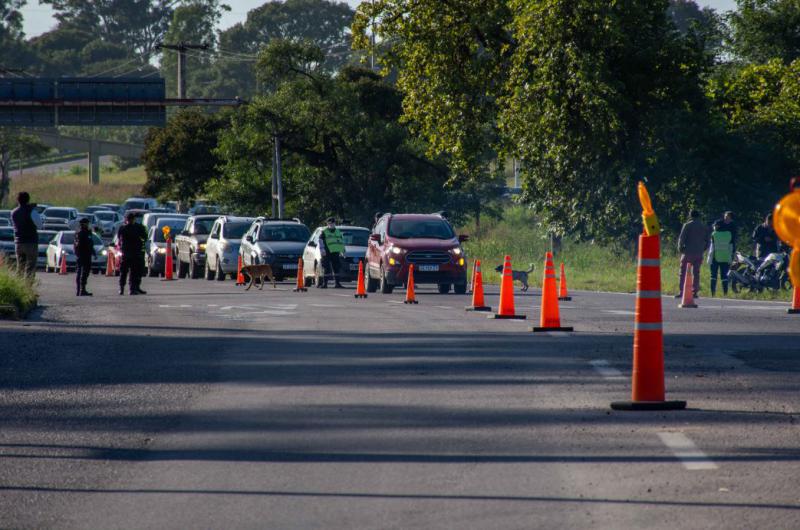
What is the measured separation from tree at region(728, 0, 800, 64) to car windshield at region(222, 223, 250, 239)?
18637 mm

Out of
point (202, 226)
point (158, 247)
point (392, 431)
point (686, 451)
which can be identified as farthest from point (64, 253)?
point (686, 451)

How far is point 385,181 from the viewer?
5800cm

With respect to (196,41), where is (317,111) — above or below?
below

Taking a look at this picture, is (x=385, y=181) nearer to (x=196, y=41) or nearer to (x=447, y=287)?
(x=447, y=287)

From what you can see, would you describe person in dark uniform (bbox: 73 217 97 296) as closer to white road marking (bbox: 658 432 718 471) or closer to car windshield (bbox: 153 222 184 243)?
car windshield (bbox: 153 222 184 243)

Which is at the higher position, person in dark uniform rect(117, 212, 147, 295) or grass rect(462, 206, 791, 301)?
person in dark uniform rect(117, 212, 147, 295)

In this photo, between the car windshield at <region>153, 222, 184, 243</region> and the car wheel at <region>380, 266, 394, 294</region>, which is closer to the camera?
the car wheel at <region>380, 266, 394, 294</region>

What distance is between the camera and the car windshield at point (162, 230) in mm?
46156

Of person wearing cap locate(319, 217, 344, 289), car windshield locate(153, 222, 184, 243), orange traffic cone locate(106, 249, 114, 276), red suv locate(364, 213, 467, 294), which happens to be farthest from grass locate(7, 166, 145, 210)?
red suv locate(364, 213, 467, 294)

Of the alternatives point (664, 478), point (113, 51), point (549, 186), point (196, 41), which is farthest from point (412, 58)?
point (113, 51)

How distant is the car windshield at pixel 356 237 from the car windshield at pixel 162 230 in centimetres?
1052

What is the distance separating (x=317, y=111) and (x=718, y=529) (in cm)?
5162

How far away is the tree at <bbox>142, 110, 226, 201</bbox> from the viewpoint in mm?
69688

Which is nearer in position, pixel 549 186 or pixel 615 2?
pixel 615 2
